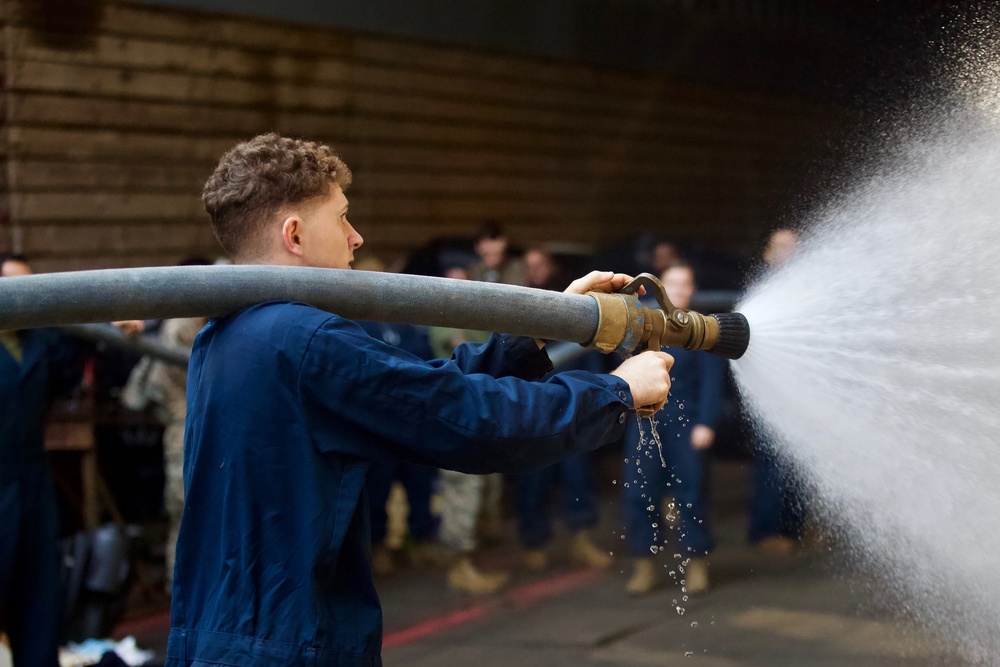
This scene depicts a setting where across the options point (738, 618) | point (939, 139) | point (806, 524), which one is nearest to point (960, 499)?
point (939, 139)

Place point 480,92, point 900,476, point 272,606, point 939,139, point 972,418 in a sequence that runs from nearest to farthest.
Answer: point 272,606 < point 972,418 < point 900,476 < point 939,139 < point 480,92

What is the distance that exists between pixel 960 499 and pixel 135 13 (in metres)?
5.33

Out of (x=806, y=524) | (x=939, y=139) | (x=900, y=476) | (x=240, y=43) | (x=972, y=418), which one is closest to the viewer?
(x=972, y=418)

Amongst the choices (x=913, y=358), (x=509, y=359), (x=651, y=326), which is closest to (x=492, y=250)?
(x=913, y=358)

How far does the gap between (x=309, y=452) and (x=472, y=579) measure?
4.39 metres

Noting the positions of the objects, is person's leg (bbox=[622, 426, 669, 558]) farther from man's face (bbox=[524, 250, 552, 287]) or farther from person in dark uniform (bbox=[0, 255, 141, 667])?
person in dark uniform (bbox=[0, 255, 141, 667])

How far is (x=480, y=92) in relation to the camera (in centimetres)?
823

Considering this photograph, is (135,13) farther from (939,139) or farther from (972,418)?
(972,418)

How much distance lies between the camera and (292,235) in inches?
88.0

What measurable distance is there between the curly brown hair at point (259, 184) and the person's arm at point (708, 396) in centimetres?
410

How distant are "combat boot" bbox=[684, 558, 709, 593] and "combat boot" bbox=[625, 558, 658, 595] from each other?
20cm

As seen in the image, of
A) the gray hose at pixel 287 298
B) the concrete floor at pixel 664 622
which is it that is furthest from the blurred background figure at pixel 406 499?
the gray hose at pixel 287 298

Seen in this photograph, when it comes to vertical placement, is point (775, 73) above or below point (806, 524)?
above

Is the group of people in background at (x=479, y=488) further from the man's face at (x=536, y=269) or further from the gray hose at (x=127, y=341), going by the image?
the gray hose at (x=127, y=341)
